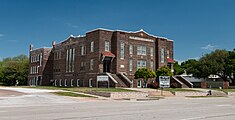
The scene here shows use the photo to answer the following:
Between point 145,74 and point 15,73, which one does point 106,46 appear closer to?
point 145,74

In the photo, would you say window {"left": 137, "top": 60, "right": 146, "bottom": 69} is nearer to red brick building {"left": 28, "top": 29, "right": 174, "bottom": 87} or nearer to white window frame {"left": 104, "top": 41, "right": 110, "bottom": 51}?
red brick building {"left": 28, "top": 29, "right": 174, "bottom": 87}

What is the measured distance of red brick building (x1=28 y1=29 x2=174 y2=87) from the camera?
2029 inches

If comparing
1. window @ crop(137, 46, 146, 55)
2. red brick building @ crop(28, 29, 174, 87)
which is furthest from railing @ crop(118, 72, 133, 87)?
window @ crop(137, 46, 146, 55)

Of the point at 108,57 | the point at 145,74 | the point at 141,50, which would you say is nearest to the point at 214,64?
the point at 141,50

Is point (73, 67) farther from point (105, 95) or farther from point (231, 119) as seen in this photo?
point (231, 119)

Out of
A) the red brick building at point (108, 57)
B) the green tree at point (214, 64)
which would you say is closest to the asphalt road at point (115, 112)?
the red brick building at point (108, 57)

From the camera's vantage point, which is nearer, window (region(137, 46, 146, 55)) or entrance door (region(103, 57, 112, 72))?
entrance door (region(103, 57, 112, 72))

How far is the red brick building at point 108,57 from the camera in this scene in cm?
5153

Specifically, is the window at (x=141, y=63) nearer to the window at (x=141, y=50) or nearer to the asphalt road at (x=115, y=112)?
the window at (x=141, y=50)

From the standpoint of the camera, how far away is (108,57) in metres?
52.1

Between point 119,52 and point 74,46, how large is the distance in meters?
11.4

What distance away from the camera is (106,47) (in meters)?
52.7

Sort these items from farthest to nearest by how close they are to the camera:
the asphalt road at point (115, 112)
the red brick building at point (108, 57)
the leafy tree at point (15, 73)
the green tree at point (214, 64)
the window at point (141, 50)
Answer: the leafy tree at point (15, 73), the green tree at point (214, 64), the window at point (141, 50), the red brick building at point (108, 57), the asphalt road at point (115, 112)

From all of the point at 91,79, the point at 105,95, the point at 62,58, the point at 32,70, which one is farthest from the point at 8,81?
the point at 105,95
